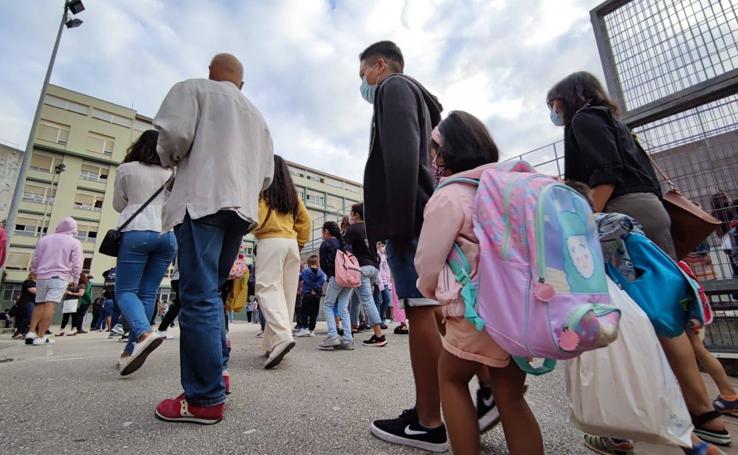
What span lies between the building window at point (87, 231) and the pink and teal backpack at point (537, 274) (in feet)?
129

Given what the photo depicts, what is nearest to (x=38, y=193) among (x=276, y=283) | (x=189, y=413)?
(x=276, y=283)

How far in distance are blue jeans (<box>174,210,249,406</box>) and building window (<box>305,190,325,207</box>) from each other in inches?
1913

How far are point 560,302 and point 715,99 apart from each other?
3.53m

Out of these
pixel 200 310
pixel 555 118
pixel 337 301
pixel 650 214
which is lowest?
pixel 200 310

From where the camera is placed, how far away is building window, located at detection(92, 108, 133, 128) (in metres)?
34.0

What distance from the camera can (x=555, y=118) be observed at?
2.35 m

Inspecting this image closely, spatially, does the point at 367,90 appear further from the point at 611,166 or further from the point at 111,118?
the point at 111,118

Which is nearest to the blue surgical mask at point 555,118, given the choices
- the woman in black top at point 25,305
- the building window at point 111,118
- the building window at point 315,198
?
the woman in black top at point 25,305

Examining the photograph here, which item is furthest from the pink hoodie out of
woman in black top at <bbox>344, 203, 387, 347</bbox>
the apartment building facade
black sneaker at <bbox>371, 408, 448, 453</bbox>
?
the apartment building facade

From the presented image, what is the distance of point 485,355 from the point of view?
1.26 meters

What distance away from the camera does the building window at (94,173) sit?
32.8 meters

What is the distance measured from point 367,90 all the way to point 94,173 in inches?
1589

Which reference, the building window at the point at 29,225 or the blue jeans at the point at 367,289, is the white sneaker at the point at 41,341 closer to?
the blue jeans at the point at 367,289

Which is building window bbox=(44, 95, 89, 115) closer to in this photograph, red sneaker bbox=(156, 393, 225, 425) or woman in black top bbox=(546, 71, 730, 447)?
red sneaker bbox=(156, 393, 225, 425)
